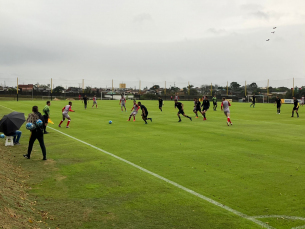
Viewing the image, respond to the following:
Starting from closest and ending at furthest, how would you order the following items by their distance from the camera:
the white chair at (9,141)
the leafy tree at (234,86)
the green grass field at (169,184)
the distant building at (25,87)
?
the green grass field at (169,184) < the white chair at (9,141) < the distant building at (25,87) < the leafy tree at (234,86)

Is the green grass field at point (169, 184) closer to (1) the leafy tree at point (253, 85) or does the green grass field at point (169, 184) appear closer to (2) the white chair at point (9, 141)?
(2) the white chair at point (9, 141)

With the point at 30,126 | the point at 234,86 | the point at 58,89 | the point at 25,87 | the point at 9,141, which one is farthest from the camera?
the point at 234,86

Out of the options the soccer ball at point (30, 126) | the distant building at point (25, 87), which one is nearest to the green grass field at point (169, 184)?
the soccer ball at point (30, 126)

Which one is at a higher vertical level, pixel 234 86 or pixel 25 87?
pixel 234 86

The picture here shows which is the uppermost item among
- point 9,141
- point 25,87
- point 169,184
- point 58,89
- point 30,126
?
point 25,87

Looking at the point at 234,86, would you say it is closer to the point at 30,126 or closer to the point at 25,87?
the point at 25,87

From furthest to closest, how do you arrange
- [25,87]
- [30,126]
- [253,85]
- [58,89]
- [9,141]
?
[253,85]
[25,87]
[58,89]
[9,141]
[30,126]

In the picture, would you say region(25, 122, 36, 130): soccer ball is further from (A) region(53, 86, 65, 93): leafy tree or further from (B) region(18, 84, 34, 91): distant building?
(B) region(18, 84, 34, 91): distant building

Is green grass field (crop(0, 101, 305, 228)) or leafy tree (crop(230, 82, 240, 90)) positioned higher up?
leafy tree (crop(230, 82, 240, 90))

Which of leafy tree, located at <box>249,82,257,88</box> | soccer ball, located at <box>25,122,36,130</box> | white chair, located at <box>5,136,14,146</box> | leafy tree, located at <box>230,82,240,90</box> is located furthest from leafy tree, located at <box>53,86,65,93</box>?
soccer ball, located at <box>25,122,36,130</box>

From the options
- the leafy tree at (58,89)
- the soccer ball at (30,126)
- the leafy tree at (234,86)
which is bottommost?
the soccer ball at (30,126)

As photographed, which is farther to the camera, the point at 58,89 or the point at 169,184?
the point at 58,89

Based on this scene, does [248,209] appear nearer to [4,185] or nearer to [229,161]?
[229,161]

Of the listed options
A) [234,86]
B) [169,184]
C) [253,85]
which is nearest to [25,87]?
[234,86]
